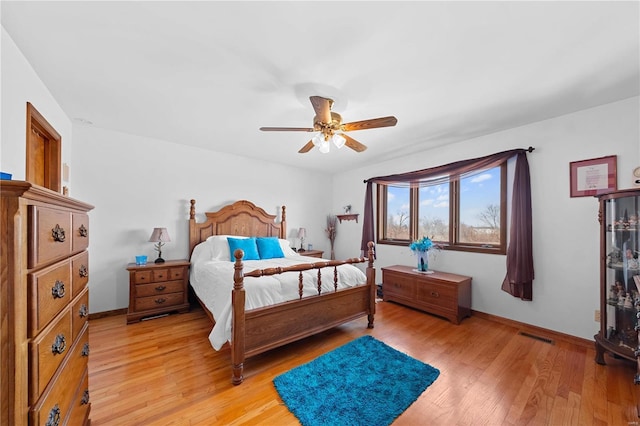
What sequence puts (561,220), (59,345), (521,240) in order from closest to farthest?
(59,345) → (561,220) → (521,240)

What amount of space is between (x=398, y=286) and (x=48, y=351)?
3665mm

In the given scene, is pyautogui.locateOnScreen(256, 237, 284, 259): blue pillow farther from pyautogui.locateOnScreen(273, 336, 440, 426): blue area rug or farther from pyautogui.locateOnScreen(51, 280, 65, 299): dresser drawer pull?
pyautogui.locateOnScreen(51, 280, 65, 299): dresser drawer pull

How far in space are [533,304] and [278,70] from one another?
12.1ft

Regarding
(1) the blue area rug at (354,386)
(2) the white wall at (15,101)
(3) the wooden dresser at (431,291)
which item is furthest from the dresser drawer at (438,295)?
(2) the white wall at (15,101)

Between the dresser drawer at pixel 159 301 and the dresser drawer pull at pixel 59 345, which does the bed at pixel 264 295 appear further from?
the dresser drawer pull at pixel 59 345

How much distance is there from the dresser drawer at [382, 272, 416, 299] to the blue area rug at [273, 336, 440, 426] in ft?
4.26

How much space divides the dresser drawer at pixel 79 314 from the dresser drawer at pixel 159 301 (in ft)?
6.52

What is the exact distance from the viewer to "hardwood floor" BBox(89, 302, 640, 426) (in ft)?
5.45

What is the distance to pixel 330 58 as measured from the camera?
178 centimetres

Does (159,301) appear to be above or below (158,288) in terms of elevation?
below

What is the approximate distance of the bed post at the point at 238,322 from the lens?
1.98m

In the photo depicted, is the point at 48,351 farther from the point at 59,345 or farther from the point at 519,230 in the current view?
the point at 519,230

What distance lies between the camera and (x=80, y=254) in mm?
1279

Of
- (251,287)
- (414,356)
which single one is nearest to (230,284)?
(251,287)
